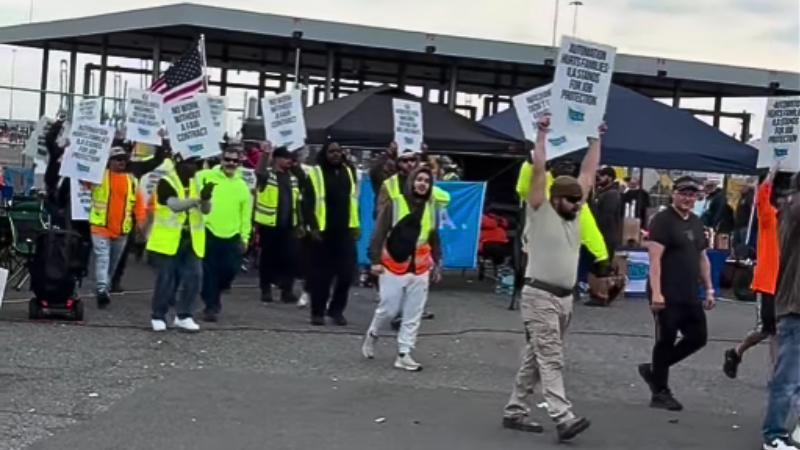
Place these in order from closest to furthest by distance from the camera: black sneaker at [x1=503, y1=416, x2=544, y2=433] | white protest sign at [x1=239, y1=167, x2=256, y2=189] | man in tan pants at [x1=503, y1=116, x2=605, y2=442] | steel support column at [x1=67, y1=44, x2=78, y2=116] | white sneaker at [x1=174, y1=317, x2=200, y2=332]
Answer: man in tan pants at [x1=503, y1=116, x2=605, y2=442] < black sneaker at [x1=503, y1=416, x2=544, y2=433] < white sneaker at [x1=174, y1=317, x2=200, y2=332] < white protest sign at [x1=239, y1=167, x2=256, y2=189] < steel support column at [x1=67, y1=44, x2=78, y2=116]

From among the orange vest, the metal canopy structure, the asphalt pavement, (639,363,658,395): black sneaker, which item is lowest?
the asphalt pavement

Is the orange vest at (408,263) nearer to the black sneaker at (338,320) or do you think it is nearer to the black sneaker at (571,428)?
the black sneaker at (338,320)

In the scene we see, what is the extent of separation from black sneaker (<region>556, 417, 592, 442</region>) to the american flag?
741cm

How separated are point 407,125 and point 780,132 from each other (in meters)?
5.99

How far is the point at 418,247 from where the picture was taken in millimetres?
10617

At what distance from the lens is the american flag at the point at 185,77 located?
14117mm

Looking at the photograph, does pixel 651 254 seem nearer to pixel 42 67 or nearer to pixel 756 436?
pixel 756 436

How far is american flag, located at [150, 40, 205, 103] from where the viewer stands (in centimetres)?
1412

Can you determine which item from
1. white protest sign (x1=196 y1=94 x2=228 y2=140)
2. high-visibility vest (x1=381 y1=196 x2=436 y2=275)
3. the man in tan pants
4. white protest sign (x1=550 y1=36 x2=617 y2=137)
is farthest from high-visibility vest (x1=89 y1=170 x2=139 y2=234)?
the man in tan pants

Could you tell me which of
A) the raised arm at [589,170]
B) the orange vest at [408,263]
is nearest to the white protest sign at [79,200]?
the orange vest at [408,263]

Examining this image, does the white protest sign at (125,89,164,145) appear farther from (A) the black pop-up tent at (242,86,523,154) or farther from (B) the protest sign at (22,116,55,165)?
(B) the protest sign at (22,116,55,165)

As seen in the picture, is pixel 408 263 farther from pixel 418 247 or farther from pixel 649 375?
pixel 649 375

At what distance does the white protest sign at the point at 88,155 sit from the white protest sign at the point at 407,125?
472 centimetres

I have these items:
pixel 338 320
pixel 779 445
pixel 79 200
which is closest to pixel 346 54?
pixel 79 200
